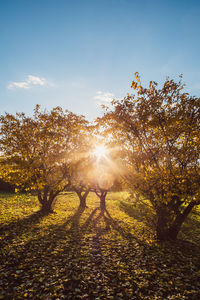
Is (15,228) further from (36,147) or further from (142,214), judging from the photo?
(142,214)

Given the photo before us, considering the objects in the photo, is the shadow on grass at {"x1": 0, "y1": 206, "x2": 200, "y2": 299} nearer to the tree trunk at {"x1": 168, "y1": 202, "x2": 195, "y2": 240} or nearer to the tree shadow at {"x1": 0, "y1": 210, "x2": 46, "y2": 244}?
the tree shadow at {"x1": 0, "y1": 210, "x2": 46, "y2": 244}

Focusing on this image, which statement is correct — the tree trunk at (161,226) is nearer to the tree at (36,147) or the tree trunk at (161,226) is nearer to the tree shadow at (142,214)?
the tree shadow at (142,214)

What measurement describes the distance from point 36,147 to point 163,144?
40.1 ft

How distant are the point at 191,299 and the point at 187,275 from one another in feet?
6.81

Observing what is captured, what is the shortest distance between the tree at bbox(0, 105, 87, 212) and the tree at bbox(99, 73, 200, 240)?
5655 mm

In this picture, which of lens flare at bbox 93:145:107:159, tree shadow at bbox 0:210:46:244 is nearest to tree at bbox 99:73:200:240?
lens flare at bbox 93:145:107:159

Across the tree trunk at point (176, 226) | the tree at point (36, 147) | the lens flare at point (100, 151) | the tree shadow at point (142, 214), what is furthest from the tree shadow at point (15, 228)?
the tree trunk at point (176, 226)

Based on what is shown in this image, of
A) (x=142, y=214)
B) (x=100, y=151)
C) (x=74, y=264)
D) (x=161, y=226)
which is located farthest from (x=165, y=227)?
(x=142, y=214)

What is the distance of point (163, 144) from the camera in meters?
10.9

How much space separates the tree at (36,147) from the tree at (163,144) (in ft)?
18.6

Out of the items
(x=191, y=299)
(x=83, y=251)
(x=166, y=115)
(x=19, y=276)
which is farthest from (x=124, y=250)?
(x=166, y=115)

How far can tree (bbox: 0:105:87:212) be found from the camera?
590 inches

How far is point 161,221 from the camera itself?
42.1 feet

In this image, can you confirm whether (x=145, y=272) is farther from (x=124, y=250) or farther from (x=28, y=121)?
(x=28, y=121)
